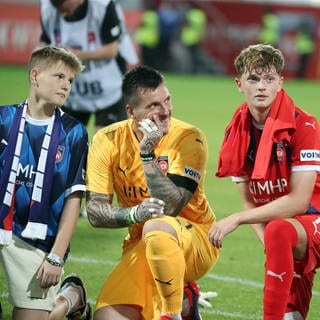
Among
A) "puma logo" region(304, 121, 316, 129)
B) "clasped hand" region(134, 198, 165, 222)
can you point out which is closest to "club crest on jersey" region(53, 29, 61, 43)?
"clasped hand" region(134, 198, 165, 222)

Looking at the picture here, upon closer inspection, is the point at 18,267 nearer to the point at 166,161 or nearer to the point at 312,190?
the point at 166,161

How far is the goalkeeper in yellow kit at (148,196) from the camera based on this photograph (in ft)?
18.7

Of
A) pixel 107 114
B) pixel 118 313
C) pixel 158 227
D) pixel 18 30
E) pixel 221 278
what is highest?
pixel 18 30

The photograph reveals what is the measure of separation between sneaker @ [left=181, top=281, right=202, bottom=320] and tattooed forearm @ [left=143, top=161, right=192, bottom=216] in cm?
52

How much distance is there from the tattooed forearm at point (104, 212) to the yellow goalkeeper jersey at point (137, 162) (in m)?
0.05

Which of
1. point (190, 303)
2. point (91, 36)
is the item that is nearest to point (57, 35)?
point (91, 36)

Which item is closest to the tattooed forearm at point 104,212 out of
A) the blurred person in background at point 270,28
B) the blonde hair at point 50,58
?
the blonde hair at point 50,58

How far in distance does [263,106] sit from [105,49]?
13.0 ft

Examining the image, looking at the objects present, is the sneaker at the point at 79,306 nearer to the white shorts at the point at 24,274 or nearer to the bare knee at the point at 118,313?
the bare knee at the point at 118,313

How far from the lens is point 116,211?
231 inches

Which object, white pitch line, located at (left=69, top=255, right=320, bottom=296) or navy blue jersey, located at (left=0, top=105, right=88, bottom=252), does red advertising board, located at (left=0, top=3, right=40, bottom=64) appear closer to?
white pitch line, located at (left=69, top=255, right=320, bottom=296)

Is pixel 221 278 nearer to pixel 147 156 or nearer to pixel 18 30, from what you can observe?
pixel 147 156

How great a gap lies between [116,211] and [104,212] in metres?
0.08

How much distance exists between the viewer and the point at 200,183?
20.0 feet
